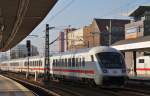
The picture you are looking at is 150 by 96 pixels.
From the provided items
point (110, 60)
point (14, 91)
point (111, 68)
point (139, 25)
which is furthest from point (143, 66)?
point (14, 91)

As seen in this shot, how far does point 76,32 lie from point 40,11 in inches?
4421

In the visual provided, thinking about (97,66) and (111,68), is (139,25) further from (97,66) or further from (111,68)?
(111,68)

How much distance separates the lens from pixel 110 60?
2934cm

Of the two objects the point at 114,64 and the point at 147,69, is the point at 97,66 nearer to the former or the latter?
the point at 114,64

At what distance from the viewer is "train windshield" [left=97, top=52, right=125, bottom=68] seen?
1142 inches

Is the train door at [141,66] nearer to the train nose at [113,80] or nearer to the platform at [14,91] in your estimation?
the platform at [14,91]

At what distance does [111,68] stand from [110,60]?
797mm

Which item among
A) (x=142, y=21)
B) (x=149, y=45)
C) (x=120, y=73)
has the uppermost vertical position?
(x=142, y=21)

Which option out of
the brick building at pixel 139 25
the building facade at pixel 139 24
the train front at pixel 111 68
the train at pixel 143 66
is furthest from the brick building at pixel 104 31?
the train front at pixel 111 68

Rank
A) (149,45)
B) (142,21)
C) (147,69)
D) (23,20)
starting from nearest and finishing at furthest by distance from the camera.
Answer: (23,20) → (149,45) → (147,69) → (142,21)

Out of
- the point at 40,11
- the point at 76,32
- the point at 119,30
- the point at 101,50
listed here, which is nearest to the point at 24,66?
the point at 40,11

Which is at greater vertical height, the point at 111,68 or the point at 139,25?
the point at 139,25

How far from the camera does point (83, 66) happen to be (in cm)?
3266

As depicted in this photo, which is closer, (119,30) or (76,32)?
(119,30)
